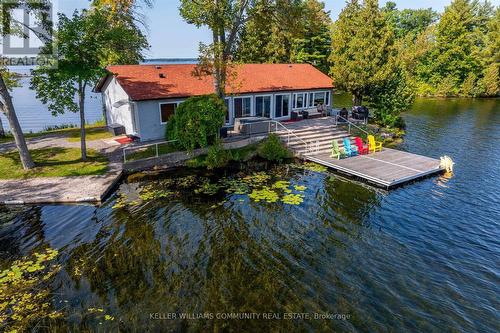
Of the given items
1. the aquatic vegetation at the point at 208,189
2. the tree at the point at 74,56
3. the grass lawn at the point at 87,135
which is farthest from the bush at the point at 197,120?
the grass lawn at the point at 87,135

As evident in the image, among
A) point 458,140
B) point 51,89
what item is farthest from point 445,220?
point 51,89

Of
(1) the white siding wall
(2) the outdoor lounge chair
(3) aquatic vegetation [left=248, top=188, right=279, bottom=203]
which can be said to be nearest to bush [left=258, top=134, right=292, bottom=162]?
(2) the outdoor lounge chair

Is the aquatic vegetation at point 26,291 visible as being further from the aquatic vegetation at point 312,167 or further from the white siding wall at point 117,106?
the aquatic vegetation at point 312,167

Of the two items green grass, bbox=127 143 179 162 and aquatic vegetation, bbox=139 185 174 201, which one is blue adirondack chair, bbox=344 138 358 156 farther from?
aquatic vegetation, bbox=139 185 174 201

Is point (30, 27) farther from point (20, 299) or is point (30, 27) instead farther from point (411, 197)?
point (411, 197)

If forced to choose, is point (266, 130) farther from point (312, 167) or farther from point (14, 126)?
point (14, 126)

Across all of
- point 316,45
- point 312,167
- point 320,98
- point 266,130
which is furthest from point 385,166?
point 316,45
